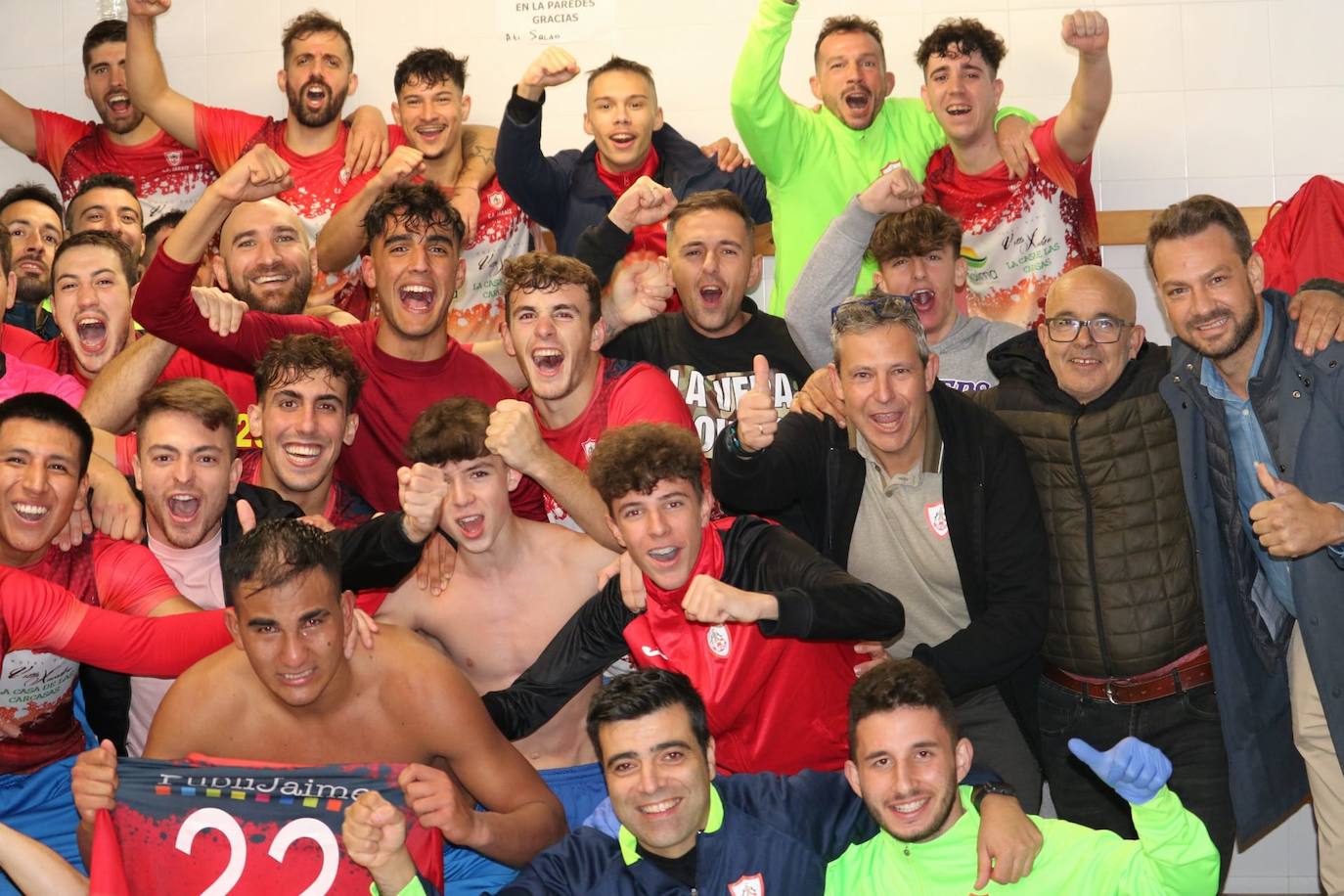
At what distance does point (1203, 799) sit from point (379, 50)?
5562mm

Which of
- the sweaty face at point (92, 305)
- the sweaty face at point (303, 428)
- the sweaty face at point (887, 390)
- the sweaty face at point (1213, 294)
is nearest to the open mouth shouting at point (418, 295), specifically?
the sweaty face at point (303, 428)

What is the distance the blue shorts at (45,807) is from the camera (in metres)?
4.48

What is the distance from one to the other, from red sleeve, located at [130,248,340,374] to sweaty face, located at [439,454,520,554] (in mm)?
1011

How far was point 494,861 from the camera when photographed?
14.0 feet

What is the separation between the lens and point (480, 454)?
467cm

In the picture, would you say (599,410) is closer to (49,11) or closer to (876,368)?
(876,368)

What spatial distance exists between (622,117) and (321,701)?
10.6 ft

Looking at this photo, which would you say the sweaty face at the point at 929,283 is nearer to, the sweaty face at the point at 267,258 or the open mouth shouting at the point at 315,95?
the sweaty face at the point at 267,258

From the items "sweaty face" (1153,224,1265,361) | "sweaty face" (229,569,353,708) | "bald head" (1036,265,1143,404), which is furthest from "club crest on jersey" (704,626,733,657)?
"sweaty face" (1153,224,1265,361)

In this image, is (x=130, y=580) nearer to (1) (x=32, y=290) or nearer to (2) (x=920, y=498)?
(2) (x=920, y=498)

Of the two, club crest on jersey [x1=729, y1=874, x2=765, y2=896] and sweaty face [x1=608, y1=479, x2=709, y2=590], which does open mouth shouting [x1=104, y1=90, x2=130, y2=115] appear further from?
club crest on jersey [x1=729, y1=874, x2=765, y2=896]

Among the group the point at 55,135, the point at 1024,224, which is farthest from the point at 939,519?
the point at 55,135

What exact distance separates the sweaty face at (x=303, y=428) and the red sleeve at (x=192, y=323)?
0.31 metres

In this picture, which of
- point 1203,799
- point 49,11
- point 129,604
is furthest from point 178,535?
point 49,11
